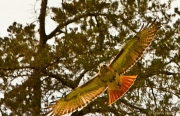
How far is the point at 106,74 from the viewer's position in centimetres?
570

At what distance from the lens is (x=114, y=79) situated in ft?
18.9

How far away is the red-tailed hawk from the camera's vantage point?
5746 mm

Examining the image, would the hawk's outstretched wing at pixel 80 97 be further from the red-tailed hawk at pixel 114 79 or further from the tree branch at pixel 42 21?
the tree branch at pixel 42 21

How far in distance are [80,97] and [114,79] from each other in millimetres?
651

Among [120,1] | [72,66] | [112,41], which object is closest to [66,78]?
[72,66]

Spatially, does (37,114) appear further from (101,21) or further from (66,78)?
(101,21)

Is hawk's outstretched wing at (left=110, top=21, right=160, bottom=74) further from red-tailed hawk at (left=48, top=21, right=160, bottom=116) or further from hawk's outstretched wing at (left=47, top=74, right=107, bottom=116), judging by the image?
hawk's outstretched wing at (left=47, top=74, right=107, bottom=116)

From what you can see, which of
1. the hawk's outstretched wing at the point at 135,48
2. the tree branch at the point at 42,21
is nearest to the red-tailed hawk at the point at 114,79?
the hawk's outstretched wing at the point at 135,48

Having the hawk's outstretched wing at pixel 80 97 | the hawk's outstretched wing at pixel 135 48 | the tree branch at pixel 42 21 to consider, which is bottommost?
the hawk's outstretched wing at pixel 80 97

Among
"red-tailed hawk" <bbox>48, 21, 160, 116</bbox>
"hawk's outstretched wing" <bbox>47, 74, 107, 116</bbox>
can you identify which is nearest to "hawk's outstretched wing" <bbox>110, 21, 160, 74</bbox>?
"red-tailed hawk" <bbox>48, 21, 160, 116</bbox>

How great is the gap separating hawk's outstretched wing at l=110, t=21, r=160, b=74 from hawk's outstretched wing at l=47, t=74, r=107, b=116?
31 cm

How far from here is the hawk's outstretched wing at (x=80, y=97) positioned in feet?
19.6

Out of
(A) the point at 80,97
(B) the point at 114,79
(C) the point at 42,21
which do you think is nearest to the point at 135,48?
(B) the point at 114,79

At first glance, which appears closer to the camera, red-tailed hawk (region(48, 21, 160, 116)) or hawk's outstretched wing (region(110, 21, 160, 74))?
red-tailed hawk (region(48, 21, 160, 116))
